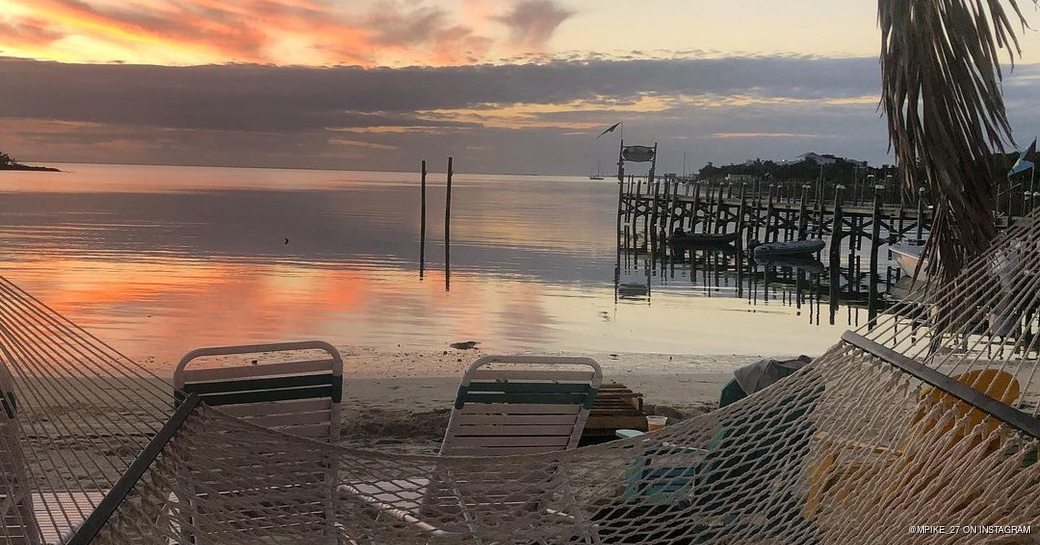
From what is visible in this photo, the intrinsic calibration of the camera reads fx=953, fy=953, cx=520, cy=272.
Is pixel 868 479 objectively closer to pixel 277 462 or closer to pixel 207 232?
pixel 277 462

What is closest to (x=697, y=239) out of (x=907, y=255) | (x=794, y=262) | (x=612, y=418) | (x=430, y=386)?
(x=794, y=262)

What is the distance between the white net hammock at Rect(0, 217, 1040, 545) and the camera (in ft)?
5.70

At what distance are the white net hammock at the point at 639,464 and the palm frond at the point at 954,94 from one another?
1.20 metres

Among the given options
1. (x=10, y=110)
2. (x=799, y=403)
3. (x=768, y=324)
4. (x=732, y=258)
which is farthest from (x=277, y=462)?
(x=10, y=110)

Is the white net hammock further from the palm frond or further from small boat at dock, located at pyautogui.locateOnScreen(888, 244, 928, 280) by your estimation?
small boat at dock, located at pyautogui.locateOnScreen(888, 244, 928, 280)

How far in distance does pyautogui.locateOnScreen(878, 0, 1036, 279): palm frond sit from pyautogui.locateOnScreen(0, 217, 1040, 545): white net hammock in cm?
120

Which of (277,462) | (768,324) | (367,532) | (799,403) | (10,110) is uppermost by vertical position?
(10,110)

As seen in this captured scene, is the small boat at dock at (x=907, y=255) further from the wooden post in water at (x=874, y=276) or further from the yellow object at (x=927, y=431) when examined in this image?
the yellow object at (x=927, y=431)

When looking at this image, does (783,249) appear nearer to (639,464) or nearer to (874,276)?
(874,276)

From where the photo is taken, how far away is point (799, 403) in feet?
8.02

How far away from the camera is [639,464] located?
8.42ft

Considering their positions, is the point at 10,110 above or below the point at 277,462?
above

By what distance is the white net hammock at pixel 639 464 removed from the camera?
174 cm

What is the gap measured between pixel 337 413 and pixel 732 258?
25.4 metres
